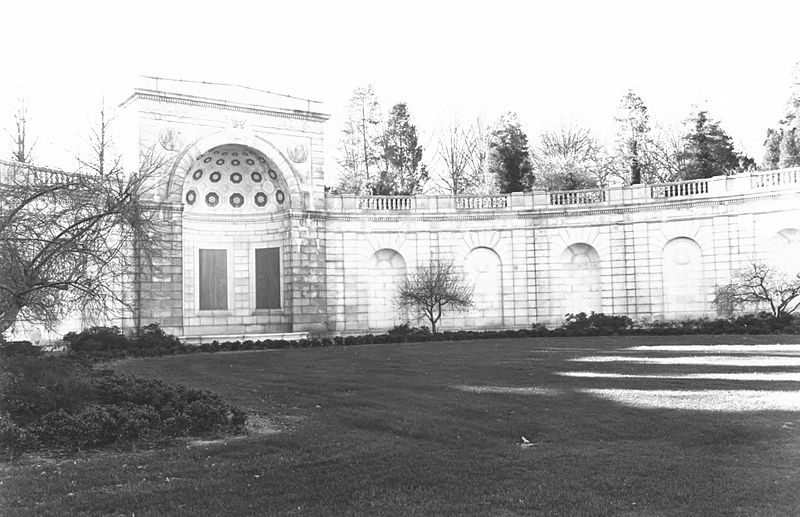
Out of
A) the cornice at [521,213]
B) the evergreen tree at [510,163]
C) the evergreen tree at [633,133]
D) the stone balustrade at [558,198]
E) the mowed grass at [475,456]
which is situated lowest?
the mowed grass at [475,456]

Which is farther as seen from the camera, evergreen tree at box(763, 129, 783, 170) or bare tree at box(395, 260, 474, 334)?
evergreen tree at box(763, 129, 783, 170)

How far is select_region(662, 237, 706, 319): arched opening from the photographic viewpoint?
40844mm

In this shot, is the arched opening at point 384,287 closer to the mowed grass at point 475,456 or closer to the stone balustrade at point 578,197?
the stone balustrade at point 578,197

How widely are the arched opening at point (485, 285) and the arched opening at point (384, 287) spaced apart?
3878 mm

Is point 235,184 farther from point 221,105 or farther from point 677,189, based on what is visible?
point 677,189

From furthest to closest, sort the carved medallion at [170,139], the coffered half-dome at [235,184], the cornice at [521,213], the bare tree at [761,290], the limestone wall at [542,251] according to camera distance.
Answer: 1. the coffered half-dome at [235,184]
2. the cornice at [521,213]
3. the limestone wall at [542,251]
4. the carved medallion at [170,139]
5. the bare tree at [761,290]

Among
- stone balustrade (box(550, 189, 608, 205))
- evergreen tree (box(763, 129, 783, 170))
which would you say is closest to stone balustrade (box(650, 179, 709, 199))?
stone balustrade (box(550, 189, 608, 205))

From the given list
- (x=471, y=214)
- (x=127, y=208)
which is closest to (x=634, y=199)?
(x=471, y=214)

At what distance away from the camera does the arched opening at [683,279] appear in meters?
40.8

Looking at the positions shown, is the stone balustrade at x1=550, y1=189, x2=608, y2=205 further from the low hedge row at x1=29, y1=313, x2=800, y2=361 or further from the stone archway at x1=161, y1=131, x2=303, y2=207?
the stone archway at x1=161, y1=131, x2=303, y2=207

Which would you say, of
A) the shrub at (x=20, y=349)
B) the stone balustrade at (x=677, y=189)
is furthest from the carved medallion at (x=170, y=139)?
the stone balustrade at (x=677, y=189)

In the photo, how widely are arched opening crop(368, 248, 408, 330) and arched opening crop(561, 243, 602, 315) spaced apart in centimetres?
916

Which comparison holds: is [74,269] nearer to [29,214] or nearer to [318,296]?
[29,214]

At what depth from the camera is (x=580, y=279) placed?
43781 mm
